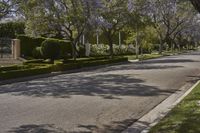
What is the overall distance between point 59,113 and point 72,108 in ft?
3.04

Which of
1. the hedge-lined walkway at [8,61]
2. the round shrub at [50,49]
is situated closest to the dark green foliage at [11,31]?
the round shrub at [50,49]

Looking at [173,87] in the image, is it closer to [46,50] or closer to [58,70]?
[58,70]

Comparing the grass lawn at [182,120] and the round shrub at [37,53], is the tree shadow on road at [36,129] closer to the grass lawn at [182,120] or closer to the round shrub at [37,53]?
the grass lawn at [182,120]

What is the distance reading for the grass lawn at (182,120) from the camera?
9.26 metres

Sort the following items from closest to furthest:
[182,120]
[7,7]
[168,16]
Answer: [182,120]
[7,7]
[168,16]

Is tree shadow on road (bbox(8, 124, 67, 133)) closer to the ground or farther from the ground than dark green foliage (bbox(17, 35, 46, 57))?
closer to the ground

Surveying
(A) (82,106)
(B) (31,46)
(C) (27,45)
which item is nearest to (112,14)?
(B) (31,46)

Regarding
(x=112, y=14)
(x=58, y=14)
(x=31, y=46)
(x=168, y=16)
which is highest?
(x=168, y=16)

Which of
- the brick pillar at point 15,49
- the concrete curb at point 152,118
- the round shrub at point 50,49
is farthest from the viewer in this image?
the brick pillar at point 15,49

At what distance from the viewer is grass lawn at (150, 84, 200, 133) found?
9255 millimetres

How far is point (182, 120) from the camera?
10289 millimetres

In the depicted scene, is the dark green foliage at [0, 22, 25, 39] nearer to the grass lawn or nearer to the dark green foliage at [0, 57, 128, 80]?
the dark green foliage at [0, 57, 128, 80]

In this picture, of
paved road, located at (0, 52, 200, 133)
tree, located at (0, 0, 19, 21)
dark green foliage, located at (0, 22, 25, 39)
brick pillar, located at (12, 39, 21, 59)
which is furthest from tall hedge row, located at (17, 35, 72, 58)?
paved road, located at (0, 52, 200, 133)

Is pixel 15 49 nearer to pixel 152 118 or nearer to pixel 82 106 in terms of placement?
pixel 82 106
